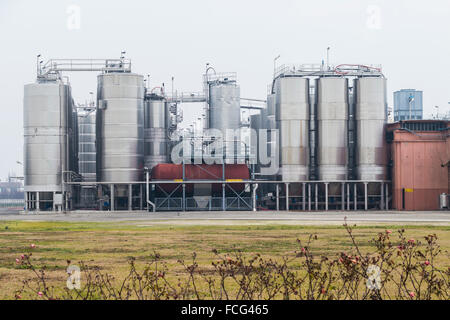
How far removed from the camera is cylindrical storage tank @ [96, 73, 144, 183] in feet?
260

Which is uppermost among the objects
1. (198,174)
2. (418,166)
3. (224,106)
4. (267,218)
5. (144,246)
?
(224,106)

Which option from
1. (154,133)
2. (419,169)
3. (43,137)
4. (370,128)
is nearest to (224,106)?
(154,133)

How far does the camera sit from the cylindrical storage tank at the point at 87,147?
9800 cm

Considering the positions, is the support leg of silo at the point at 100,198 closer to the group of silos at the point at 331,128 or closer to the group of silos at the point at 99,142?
the group of silos at the point at 99,142

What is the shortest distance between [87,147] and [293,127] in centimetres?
3507

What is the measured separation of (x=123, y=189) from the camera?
3155 inches

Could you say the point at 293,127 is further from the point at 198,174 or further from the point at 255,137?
the point at 255,137

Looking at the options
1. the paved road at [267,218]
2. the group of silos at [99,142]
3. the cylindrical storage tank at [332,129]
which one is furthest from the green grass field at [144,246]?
the cylindrical storage tank at [332,129]

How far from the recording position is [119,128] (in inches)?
3123

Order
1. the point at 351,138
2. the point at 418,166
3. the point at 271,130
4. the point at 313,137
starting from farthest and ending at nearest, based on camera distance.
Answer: the point at 271,130
the point at 351,138
the point at 313,137
the point at 418,166

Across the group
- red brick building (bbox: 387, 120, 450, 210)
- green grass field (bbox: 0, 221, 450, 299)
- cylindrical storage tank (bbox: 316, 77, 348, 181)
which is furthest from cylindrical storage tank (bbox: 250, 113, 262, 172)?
green grass field (bbox: 0, 221, 450, 299)

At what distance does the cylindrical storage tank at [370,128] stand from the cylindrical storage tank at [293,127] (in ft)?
21.8

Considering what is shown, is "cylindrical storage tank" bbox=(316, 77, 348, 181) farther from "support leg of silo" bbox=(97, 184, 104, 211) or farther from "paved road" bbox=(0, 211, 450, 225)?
"support leg of silo" bbox=(97, 184, 104, 211)
